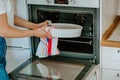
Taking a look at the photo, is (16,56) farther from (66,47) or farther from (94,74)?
(94,74)

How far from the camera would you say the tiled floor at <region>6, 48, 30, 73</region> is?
7.35 feet

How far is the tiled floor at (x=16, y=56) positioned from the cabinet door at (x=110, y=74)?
23.6 inches


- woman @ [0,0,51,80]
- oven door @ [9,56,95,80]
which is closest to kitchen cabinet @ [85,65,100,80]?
oven door @ [9,56,95,80]

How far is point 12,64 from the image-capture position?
7.50 ft

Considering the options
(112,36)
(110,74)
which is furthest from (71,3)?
(110,74)

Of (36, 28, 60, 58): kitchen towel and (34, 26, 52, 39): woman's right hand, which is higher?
(34, 26, 52, 39): woman's right hand

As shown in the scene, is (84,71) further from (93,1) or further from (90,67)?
(93,1)

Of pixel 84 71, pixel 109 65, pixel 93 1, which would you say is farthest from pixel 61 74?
pixel 93 1

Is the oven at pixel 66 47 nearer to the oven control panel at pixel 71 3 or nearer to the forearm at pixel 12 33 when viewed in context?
the oven control panel at pixel 71 3

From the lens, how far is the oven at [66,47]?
1.92 metres

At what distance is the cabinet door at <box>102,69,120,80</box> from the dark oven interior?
0.52 feet

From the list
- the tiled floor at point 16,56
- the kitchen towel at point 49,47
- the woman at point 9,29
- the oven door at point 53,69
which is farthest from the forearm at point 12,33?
the tiled floor at point 16,56

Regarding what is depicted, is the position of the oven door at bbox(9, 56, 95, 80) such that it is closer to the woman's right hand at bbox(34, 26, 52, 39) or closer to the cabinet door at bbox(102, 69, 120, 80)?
the cabinet door at bbox(102, 69, 120, 80)

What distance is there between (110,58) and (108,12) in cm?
36
